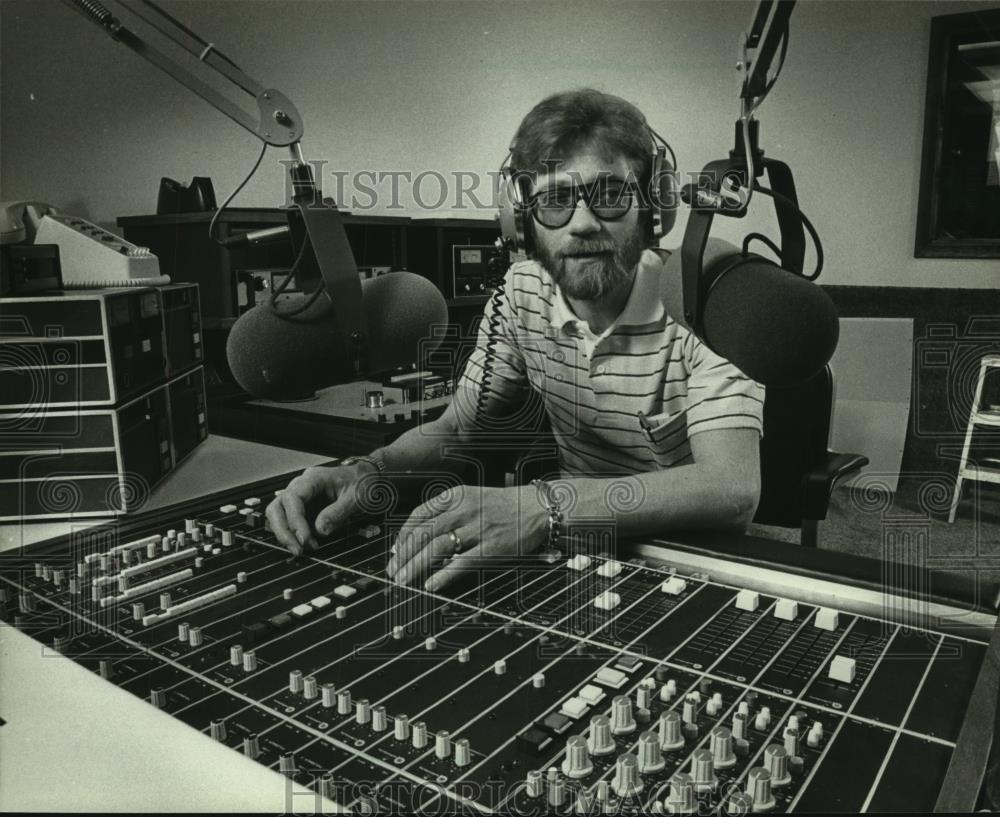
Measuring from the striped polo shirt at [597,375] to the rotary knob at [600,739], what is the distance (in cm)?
73

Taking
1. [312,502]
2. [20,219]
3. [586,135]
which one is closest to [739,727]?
[312,502]

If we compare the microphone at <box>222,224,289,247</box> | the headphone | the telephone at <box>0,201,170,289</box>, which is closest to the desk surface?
the microphone at <box>222,224,289,247</box>

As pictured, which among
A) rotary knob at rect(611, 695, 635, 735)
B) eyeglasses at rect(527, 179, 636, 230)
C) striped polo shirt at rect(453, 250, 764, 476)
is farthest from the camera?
striped polo shirt at rect(453, 250, 764, 476)

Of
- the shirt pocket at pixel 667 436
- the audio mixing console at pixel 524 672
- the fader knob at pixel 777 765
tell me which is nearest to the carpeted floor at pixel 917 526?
the shirt pocket at pixel 667 436

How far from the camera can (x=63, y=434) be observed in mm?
1281

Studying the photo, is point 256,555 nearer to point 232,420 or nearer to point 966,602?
point 966,602

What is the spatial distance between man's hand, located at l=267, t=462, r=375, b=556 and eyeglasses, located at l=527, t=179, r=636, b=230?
53cm

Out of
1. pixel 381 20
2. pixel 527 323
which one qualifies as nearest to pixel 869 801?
pixel 527 323

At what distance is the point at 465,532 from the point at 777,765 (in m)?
0.47

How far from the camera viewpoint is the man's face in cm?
137

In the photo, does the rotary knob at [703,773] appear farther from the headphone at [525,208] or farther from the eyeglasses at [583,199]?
the eyeglasses at [583,199]

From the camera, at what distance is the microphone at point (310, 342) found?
0.64 meters

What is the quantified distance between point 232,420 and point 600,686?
148 centimetres

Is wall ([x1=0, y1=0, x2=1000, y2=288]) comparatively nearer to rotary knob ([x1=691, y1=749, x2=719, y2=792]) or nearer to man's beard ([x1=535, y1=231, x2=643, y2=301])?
man's beard ([x1=535, y1=231, x2=643, y2=301])
